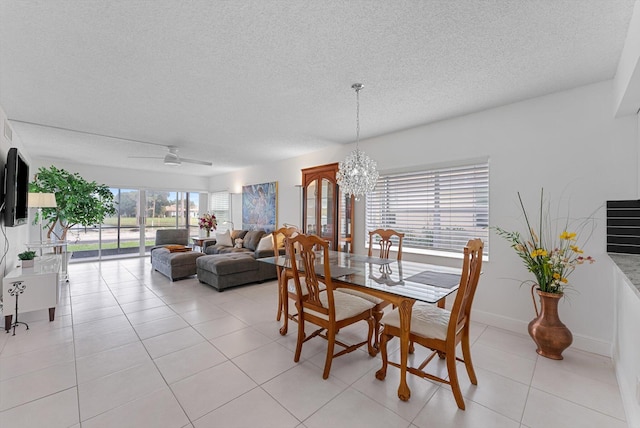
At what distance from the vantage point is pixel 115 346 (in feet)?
8.34

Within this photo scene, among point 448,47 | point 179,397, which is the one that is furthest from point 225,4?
point 179,397

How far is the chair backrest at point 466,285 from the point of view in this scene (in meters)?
1.68

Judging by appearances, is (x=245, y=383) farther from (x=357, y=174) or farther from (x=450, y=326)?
(x=357, y=174)

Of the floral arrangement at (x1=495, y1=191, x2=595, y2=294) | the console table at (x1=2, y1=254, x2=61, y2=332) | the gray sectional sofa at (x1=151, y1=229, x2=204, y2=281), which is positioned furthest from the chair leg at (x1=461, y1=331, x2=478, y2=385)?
the gray sectional sofa at (x1=151, y1=229, x2=204, y2=281)

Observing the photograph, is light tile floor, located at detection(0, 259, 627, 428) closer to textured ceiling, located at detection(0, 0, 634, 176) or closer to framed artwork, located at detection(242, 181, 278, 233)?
textured ceiling, located at detection(0, 0, 634, 176)

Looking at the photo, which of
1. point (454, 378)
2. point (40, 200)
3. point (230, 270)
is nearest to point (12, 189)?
point (40, 200)

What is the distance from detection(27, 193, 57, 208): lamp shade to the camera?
3.75 metres

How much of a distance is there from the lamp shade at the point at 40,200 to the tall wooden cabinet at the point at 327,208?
3966 mm

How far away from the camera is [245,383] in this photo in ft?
6.59

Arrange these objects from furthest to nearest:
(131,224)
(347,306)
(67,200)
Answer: (131,224)
(67,200)
(347,306)

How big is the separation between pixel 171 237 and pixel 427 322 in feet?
20.6

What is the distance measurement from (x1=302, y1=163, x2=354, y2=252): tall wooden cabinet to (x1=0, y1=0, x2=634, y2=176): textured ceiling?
4.65 feet

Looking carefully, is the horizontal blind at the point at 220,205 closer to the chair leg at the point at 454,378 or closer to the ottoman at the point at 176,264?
the ottoman at the point at 176,264

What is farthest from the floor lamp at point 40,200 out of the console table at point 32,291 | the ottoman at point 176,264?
the ottoman at point 176,264
